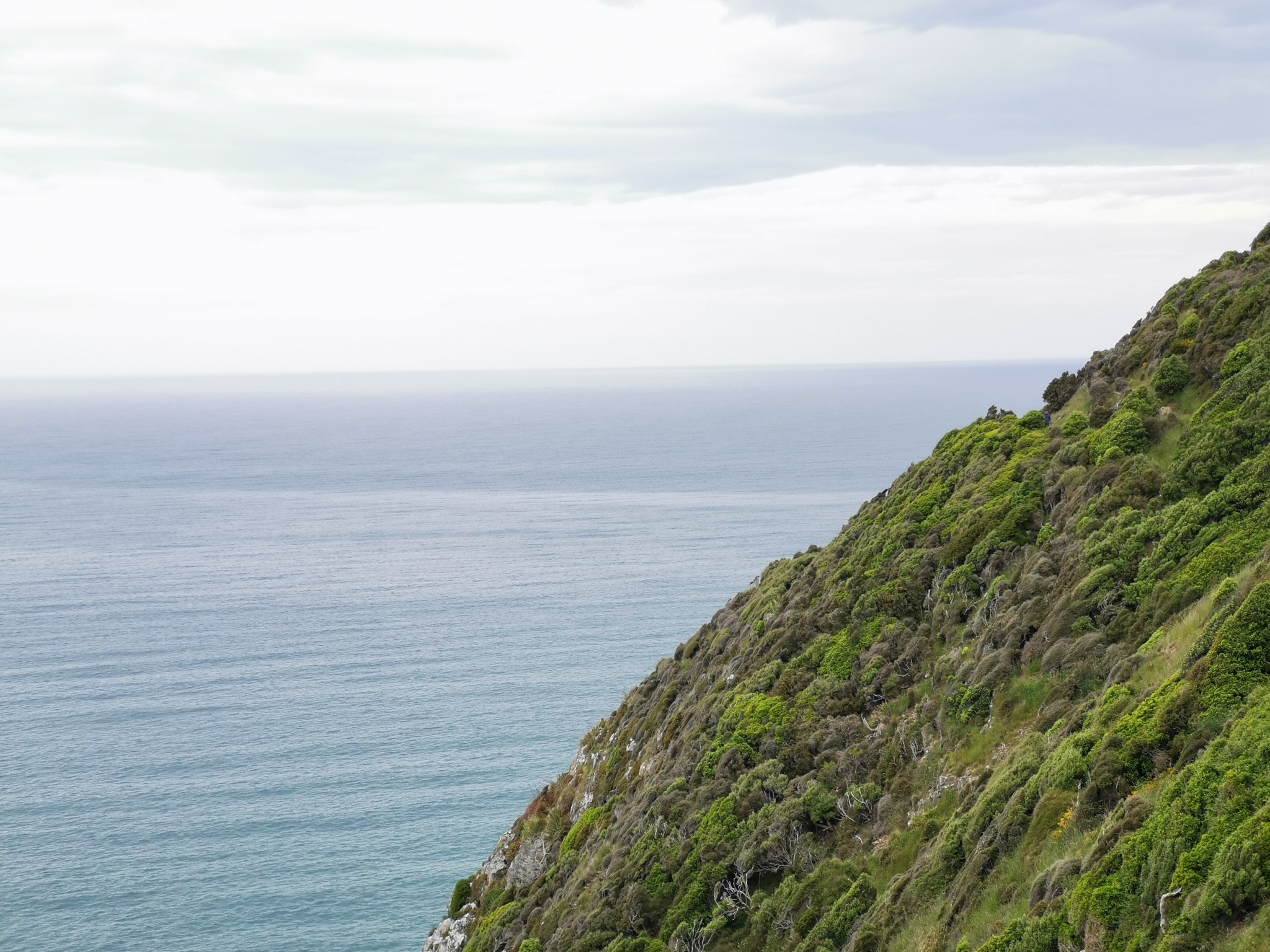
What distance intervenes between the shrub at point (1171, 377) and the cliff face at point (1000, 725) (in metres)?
0.07

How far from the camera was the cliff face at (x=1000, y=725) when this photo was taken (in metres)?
13.5

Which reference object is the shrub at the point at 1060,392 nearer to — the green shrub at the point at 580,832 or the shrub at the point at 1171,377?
the shrub at the point at 1171,377

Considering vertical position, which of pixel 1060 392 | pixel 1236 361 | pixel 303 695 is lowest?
pixel 303 695

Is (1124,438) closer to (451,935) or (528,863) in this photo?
(528,863)

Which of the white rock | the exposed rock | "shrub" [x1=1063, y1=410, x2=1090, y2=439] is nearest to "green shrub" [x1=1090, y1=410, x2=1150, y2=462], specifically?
"shrub" [x1=1063, y1=410, x2=1090, y2=439]

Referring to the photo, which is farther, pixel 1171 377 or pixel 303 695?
pixel 303 695

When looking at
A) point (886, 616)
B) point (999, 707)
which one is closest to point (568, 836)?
point (886, 616)

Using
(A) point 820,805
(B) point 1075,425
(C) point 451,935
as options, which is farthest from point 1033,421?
(C) point 451,935

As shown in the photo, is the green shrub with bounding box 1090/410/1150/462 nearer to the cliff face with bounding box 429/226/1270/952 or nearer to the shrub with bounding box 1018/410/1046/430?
the cliff face with bounding box 429/226/1270/952

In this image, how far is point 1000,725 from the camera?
2073 cm

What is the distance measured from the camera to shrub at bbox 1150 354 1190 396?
2731 cm

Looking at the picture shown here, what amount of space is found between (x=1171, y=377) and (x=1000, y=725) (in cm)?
1240

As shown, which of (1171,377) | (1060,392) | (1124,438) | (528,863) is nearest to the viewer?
(1124,438)

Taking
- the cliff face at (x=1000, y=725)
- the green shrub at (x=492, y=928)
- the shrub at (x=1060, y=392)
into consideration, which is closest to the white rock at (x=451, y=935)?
the cliff face at (x=1000, y=725)
